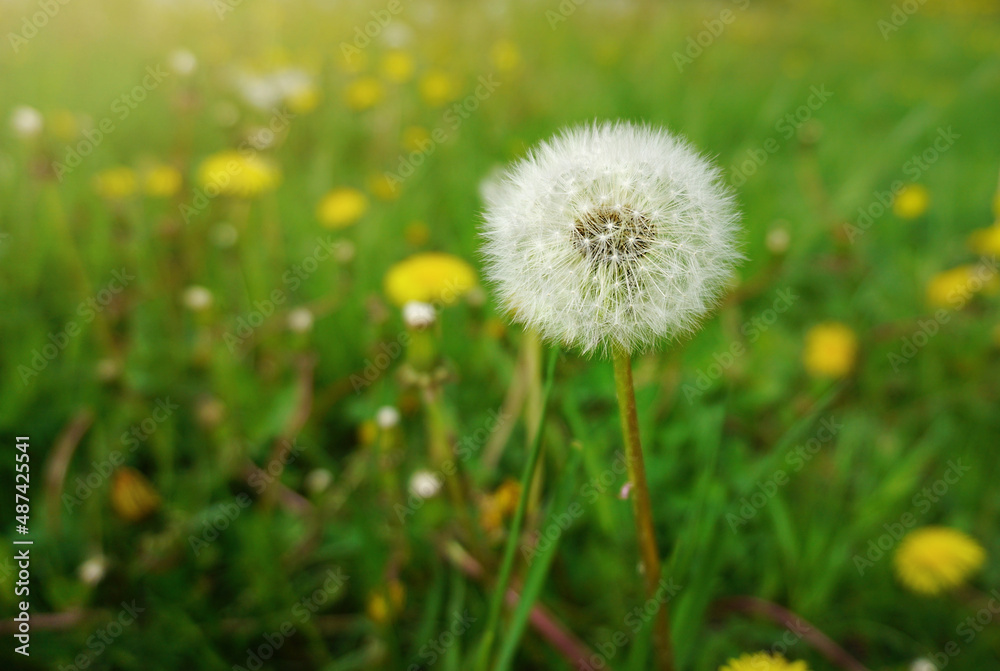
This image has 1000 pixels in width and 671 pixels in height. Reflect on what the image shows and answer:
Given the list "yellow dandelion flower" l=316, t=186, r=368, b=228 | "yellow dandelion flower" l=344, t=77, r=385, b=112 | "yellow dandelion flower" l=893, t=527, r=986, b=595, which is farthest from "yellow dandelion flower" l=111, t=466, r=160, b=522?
"yellow dandelion flower" l=344, t=77, r=385, b=112

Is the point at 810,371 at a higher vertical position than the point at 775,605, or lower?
higher

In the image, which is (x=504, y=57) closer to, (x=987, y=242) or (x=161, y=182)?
(x=161, y=182)

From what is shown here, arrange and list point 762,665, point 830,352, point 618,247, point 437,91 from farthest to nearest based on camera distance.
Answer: point 437,91, point 830,352, point 762,665, point 618,247

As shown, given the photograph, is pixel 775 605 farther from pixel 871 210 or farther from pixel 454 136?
pixel 454 136

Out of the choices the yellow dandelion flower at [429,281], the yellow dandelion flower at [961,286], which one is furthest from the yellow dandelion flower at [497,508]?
the yellow dandelion flower at [961,286]

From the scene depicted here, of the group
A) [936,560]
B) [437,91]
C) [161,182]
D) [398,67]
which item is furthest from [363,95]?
[936,560]

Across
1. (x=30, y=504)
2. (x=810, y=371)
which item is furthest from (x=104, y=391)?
(x=810, y=371)
